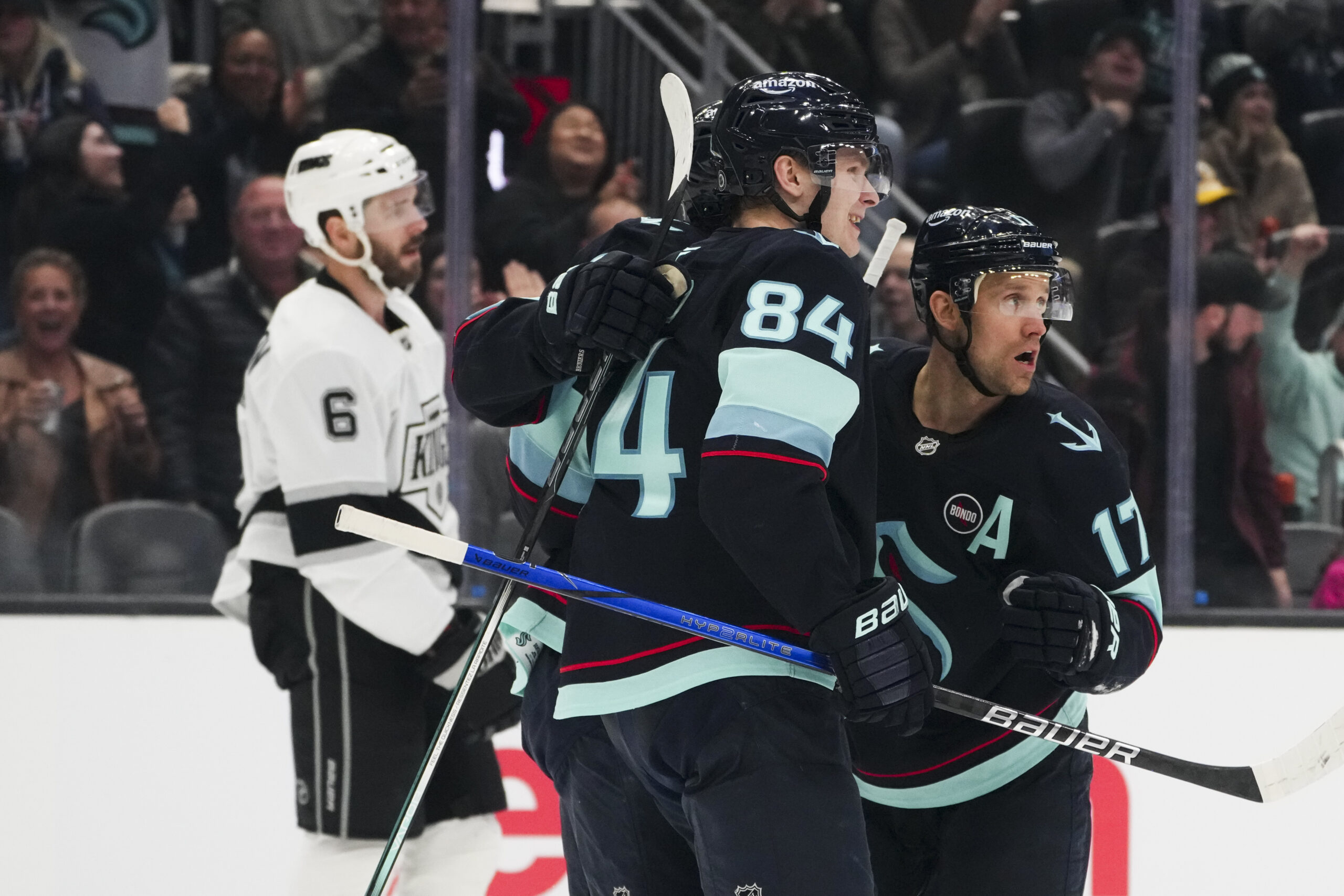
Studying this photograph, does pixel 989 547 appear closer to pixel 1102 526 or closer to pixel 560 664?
pixel 1102 526

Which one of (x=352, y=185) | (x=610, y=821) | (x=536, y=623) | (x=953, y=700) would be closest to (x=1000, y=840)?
(x=953, y=700)

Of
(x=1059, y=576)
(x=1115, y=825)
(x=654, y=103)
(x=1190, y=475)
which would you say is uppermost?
(x=654, y=103)

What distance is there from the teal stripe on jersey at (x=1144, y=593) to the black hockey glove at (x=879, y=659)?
44cm

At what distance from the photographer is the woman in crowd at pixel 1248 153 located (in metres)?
3.45

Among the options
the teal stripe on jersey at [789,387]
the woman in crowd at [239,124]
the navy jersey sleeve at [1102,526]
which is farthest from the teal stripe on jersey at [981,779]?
the woman in crowd at [239,124]

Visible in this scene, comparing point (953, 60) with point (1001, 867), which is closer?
point (1001, 867)

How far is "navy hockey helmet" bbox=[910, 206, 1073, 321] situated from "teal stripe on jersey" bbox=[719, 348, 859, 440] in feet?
1.55

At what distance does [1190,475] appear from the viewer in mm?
3359

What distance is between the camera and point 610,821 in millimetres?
1743

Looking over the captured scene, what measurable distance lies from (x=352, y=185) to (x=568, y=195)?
90cm

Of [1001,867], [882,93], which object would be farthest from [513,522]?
[1001,867]

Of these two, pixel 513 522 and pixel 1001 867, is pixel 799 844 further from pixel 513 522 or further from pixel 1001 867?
pixel 513 522

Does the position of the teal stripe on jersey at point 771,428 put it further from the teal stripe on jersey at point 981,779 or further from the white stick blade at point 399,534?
the teal stripe on jersey at point 981,779

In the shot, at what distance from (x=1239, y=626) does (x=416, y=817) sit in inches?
61.6
